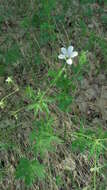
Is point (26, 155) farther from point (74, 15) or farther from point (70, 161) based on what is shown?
point (74, 15)

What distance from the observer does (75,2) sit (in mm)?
3930

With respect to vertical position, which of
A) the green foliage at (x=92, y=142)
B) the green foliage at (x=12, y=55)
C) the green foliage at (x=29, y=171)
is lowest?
the green foliage at (x=29, y=171)

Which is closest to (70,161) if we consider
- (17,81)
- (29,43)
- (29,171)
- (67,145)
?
(67,145)

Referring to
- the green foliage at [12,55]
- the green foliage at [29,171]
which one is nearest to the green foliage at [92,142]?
the green foliage at [29,171]

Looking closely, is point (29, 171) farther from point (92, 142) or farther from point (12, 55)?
point (12, 55)

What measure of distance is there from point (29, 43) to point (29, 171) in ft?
5.31

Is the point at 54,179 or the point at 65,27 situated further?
the point at 65,27

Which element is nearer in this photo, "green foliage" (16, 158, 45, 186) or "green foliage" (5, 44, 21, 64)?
"green foliage" (16, 158, 45, 186)

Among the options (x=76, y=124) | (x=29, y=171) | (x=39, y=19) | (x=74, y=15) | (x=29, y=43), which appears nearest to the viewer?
(x=29, y=171)

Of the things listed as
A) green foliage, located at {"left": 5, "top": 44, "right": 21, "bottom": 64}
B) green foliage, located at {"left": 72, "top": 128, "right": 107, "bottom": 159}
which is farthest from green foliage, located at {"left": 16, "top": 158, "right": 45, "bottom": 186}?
green foliage, located at {"left": 5, "top": 44, "right": 21, "bottom": 64}

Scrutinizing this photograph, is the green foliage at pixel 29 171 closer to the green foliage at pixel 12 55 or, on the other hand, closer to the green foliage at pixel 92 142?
the green foliage at pixel 92 142

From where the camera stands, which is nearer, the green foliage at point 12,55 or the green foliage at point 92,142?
the green foliage at point 92,142

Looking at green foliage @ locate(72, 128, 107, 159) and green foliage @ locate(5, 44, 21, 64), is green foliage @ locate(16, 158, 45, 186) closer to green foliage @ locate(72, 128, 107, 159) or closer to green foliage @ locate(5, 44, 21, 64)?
green foliage @ locate(72, 128, 107, 159)

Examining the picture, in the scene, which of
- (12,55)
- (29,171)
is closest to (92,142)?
(29,171)
